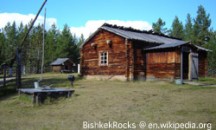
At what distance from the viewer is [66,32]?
235 feet

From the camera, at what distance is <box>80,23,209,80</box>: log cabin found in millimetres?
22828

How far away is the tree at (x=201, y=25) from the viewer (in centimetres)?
6234

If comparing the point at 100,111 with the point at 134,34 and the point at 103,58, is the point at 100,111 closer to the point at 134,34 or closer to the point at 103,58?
the point at 103,58

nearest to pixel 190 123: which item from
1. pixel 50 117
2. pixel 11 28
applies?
pixel 50 117

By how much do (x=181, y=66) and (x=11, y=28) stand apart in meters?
71.1

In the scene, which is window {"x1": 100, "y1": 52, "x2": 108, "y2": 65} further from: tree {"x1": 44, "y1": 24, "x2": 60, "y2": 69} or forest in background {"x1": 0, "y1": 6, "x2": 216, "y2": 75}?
tree {"x1": 44, "y1": 24, "x2": 60, "y2": 69}

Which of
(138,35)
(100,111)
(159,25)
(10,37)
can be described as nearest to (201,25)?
(159,25)

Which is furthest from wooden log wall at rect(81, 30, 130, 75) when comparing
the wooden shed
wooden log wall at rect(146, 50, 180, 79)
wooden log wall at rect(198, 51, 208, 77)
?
the wooden shed

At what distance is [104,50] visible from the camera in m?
27.2

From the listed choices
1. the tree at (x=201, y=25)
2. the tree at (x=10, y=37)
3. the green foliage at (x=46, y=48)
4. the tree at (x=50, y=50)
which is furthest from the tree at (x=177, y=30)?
the tree at (x=10, y=37)

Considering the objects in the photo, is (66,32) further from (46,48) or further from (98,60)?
(98,60)

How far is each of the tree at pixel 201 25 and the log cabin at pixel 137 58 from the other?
36218mm

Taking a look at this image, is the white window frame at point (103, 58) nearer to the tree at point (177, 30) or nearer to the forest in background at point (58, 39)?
the forest in background at point (58, 39)

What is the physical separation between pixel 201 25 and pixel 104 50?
41.8m
